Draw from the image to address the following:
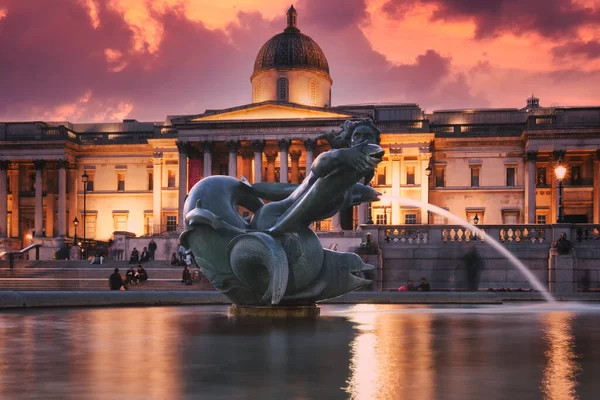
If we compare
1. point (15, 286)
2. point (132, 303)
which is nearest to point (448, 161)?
point (15, 286)

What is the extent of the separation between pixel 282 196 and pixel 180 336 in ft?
14.1

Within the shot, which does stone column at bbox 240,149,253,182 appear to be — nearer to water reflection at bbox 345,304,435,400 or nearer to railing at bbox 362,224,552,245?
railing at bbox 362,224,552,245

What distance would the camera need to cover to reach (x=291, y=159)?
7481 cm

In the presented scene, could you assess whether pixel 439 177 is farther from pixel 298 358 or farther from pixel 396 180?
pixel 298 358

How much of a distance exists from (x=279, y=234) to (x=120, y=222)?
226 ft

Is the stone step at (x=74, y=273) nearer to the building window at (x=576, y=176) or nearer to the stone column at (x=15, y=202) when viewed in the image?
the stone column at (x=15, y=202)

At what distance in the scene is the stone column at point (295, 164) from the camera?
243ft

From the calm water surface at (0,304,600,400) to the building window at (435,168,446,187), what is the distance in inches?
2477

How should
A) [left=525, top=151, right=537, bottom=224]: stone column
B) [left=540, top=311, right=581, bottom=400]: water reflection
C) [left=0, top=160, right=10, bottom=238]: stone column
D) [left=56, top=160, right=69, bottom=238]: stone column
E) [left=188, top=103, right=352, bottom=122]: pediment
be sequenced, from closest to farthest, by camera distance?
[left=540, top=311, right=581, bottom=400]: water reflection → [left=188, top=103, right=352, bottom=122]: pediment → [left=525, top=151, right=537, bottom=224]: stone column → [left=56, top=160, right=69, bottom=238]: stone column → [left=0, top=160, right=10, bottom=238]: stone column

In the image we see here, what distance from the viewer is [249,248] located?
13.3 metres

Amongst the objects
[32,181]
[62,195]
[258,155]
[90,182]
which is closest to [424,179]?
[258,155]

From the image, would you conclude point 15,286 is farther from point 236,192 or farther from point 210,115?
point 210,115

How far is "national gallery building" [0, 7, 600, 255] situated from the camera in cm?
7062

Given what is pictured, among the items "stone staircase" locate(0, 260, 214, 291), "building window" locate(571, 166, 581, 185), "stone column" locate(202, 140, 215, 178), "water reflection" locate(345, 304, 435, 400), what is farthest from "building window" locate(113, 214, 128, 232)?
"water reflection" locate(345, 304, 435, 400)
